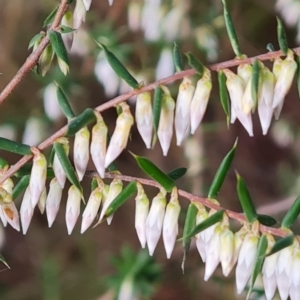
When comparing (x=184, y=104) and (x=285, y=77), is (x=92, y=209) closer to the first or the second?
(x=184, y=104)

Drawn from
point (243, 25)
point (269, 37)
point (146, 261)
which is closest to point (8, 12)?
point (243, 25)

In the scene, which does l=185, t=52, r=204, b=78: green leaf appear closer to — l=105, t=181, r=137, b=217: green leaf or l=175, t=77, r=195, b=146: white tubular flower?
l=175, t=77, r=195, b=146: white tubular flower

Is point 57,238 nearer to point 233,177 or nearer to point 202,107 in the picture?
point 233,177

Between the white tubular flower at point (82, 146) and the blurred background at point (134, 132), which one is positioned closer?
the white tubular flower at point (82, 146)

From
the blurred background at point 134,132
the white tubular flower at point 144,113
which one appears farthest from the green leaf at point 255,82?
the blurred background at point 134,132

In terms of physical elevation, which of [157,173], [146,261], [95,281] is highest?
[157,173]

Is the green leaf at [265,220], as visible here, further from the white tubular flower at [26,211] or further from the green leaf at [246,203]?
the white tubular flower at [26,211]

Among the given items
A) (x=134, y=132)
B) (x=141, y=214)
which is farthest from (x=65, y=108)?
(x=134, y=132)
